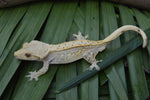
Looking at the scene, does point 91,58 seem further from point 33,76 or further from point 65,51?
point 33,76

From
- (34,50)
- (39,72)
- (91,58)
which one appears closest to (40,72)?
(39,72)

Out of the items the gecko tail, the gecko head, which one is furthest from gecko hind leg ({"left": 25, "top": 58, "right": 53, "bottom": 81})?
the gecko tail

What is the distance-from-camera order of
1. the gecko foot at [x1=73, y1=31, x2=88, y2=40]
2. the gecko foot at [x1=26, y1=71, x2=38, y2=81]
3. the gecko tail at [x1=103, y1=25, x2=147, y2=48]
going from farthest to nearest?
the gecko foot at [x1=73, y1=31, x2=88, y2=40], the gecko tail at [x1=103, y1=25, x2=147, y2=48], the gecko foot at [x1=26, y1=71, x2=38, y2=81]

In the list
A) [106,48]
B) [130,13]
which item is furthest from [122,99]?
[130,13]

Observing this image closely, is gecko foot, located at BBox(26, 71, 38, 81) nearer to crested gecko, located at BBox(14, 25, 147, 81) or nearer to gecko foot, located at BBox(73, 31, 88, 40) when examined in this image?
crested gecko, located at BBox(14, 25, 147, 81)

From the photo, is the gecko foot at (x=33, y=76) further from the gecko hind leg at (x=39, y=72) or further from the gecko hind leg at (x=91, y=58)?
the gecko hind leg at (x=91, y=58)

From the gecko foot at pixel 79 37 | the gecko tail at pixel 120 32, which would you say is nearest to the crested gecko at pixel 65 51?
the gecko tail at pixel 120 32

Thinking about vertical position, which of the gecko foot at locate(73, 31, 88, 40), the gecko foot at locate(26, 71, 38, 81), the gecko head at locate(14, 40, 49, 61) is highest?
the gecko foot at locate(73, 31, 88, 40)

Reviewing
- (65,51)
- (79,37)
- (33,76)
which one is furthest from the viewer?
(79,37)
